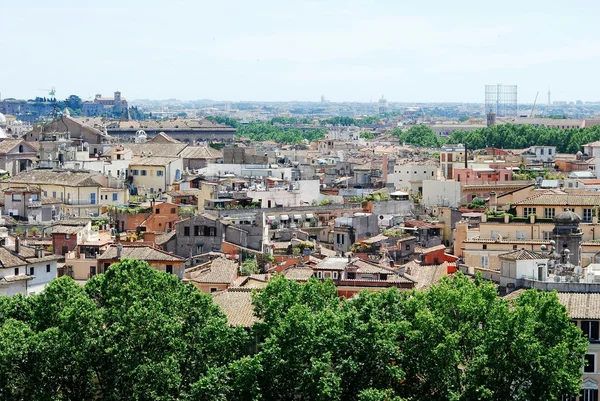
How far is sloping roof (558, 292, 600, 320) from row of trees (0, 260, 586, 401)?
4.75ft

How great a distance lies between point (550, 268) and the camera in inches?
1721

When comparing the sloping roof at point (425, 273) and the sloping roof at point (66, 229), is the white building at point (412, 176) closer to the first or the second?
the sloping roof at point (66, 229)

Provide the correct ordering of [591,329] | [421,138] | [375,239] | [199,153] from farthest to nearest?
[421,138], [199,153], [375,239], [591,329]

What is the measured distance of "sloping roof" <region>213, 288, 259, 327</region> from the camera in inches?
1594

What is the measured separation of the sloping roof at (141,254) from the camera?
50.4m

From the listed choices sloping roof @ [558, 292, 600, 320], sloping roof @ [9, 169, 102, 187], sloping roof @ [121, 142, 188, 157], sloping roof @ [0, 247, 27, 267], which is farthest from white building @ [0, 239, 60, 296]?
sloping roof @ [121, 142, 188, 157]

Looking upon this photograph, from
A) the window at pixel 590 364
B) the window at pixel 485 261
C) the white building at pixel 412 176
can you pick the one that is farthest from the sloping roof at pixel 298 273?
the white building at pixel 412 176

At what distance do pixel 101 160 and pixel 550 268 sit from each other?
45309mm

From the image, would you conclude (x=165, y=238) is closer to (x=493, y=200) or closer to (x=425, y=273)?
(x=425, y=273)

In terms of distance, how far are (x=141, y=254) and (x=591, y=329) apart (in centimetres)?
1790

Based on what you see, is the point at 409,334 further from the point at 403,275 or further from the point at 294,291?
the point at 403,275

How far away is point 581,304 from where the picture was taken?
40125 millimetres

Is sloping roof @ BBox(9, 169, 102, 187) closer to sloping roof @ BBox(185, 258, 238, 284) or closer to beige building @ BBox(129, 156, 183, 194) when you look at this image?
beige building @ BBox(129, 156, 183, 194)

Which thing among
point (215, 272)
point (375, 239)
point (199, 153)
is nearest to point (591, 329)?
point (215, 272)
